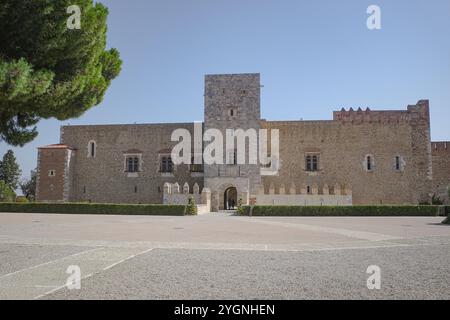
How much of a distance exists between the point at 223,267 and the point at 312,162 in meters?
28.1

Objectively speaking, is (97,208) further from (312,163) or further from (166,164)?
(312,163)

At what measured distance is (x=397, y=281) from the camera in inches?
225

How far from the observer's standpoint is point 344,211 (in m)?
24.1

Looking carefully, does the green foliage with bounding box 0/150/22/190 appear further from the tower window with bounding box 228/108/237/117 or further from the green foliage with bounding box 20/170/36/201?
the tower window with bounding box 228/108/237/117

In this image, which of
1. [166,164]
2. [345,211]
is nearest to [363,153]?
[345,211]

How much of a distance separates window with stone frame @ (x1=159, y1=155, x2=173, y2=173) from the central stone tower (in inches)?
159

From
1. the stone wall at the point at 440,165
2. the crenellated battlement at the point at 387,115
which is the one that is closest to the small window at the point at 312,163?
the crenellated battlement at the point at 387,115

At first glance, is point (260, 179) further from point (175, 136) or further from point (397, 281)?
point (397, 281)

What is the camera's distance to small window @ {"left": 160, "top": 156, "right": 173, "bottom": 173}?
1357 inches

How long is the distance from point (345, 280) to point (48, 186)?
3405 cm

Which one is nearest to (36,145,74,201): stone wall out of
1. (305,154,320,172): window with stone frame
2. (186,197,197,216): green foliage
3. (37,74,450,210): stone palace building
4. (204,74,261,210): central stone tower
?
(37,74,450,210): stone palace building

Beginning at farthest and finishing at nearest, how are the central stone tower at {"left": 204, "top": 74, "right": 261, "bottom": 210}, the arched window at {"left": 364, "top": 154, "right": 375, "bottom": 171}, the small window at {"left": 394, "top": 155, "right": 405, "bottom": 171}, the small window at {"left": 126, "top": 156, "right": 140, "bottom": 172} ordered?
the small window at {"left": 126, "top": 156, "right": 140, "bottom": 172} < the arched window at {"left": 364, "top": 154, "right": 375, "bottom": 171} < the small window at {"left": 394, "top": 155, "right": 405, "bottom": 171} < the central stone tower at {"left": 204, "top": 74, "right": 261, "bottom": 210}

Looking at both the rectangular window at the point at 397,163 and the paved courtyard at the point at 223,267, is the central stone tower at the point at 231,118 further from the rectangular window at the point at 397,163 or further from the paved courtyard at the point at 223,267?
the paved courtyard at the point at 223,267

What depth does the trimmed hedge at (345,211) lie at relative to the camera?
24000mm
